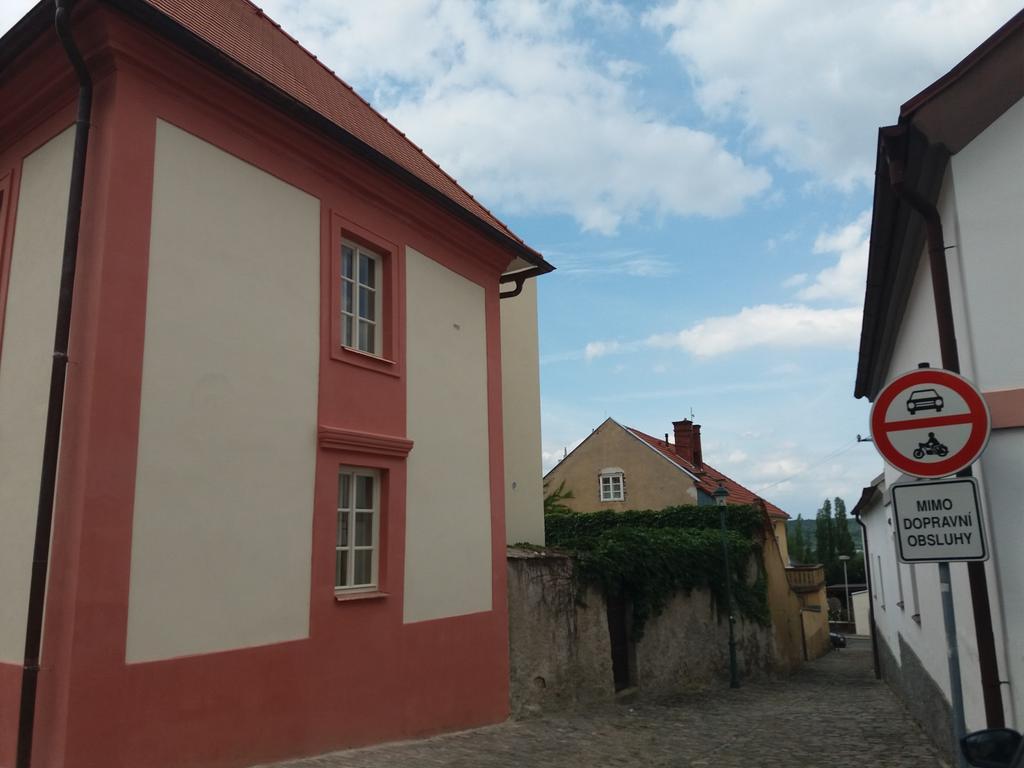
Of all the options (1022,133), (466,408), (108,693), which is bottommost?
(108,693)

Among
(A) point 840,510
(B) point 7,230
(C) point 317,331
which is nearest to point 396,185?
(C) point 317,331

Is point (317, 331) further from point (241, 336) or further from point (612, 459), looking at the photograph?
point (612, 459)

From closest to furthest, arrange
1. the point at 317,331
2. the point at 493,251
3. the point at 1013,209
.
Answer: the point at 1013,209
the point at 317,331
the point at 493,251

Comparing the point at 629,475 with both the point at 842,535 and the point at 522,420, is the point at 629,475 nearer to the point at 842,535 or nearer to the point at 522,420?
the point at 522,420

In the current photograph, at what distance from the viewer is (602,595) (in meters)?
14.1

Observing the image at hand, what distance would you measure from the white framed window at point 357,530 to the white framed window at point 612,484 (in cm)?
2495

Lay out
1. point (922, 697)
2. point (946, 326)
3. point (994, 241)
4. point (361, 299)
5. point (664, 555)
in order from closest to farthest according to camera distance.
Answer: point (994, 241), point (946, 326), point (361, 299), point (922, 697), point (664, 555)

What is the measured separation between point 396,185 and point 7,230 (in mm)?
4254

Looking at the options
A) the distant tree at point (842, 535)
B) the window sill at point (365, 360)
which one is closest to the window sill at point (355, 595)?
the window sill at point (365, 360)

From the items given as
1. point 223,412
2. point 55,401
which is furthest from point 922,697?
point 55,401

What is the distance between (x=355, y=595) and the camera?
924cm

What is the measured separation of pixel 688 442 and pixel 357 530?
96.2ft

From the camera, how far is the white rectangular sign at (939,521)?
174 inches

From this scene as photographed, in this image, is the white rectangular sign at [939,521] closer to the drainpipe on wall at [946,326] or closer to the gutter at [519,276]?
the drainpipe on wall at [946,326]
